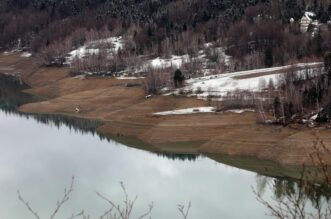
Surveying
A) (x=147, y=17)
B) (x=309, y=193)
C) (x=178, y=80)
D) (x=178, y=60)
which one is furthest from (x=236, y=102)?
(x=147, y=17)

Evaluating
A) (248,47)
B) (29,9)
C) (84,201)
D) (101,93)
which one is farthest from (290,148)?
(29,9)

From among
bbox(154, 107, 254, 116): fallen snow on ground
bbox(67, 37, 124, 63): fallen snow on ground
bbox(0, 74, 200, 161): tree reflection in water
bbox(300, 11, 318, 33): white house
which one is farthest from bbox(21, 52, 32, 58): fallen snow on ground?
bbox(154, 107, 254, 116): fallen snow on ground

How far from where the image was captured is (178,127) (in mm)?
57594

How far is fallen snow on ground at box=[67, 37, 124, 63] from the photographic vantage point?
11750 centimetres

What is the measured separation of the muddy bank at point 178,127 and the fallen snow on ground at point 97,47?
3049cm

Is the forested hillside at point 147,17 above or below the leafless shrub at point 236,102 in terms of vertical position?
above

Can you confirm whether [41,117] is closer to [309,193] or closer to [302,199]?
[309,193]

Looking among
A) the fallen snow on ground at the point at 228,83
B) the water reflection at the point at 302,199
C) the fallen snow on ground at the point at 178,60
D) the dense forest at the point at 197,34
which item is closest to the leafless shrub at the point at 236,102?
the dense forest at the point at 197,34

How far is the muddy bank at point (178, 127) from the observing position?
4791 cm

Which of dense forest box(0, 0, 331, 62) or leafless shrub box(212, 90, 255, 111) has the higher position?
dense forest box(0, 0, 331, 62)

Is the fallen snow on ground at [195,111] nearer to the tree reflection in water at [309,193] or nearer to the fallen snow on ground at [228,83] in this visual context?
the fallen snow on ground at [228,83]

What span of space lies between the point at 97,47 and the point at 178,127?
68289 mm

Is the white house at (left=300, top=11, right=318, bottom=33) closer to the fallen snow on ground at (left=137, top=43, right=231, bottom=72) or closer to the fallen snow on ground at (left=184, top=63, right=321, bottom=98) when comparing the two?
the fallen snow on ground at (left=137, top=43, right=231, bottom=72)

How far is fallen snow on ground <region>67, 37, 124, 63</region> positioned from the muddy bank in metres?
30.5
